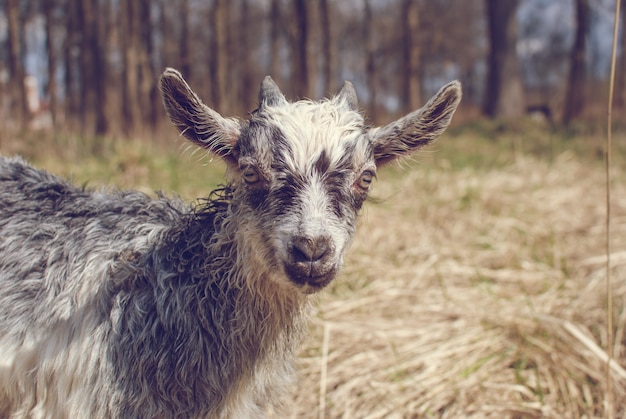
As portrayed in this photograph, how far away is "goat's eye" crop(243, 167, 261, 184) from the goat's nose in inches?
14.4

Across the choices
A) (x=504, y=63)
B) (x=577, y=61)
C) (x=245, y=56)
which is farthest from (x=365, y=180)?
(x=245, y=56)

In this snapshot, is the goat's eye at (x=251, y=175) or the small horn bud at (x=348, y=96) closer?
the goat's eye at (x=251, y=175)

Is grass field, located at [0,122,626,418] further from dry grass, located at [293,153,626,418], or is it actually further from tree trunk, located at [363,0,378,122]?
tree trunk, located at [363,0,378,122]

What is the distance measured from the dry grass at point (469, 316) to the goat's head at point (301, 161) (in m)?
1.26

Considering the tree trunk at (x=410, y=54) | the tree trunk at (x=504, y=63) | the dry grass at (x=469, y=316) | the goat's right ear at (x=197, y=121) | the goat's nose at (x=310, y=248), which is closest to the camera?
the goat's nose at (x=310, y=248)

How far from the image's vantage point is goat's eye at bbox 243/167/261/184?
2246 millimetres

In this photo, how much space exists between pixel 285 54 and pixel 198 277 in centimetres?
2872

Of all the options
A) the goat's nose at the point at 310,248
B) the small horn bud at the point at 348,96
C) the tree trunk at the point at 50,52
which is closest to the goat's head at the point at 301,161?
the goat's nose at the point at 310,248

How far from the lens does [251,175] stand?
226 cm

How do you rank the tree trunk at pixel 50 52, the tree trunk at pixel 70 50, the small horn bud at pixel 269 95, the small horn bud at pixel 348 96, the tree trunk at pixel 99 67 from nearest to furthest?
the small horn bud at pixel 269 95 → the small horn bud at pixel 348 96 → the tree trunk at pixel 99 67 → the tree trunk at pixel 50 52 → the tree trunk at pixel 70 50

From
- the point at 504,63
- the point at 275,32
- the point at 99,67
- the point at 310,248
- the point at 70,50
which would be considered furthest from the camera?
the point at 70,50

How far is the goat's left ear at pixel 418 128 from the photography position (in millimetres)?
2363

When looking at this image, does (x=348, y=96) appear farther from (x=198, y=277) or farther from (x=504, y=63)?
(x=504, y=63)

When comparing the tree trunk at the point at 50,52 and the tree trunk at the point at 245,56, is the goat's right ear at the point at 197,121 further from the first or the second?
the tree trunk at the point at 245,56
